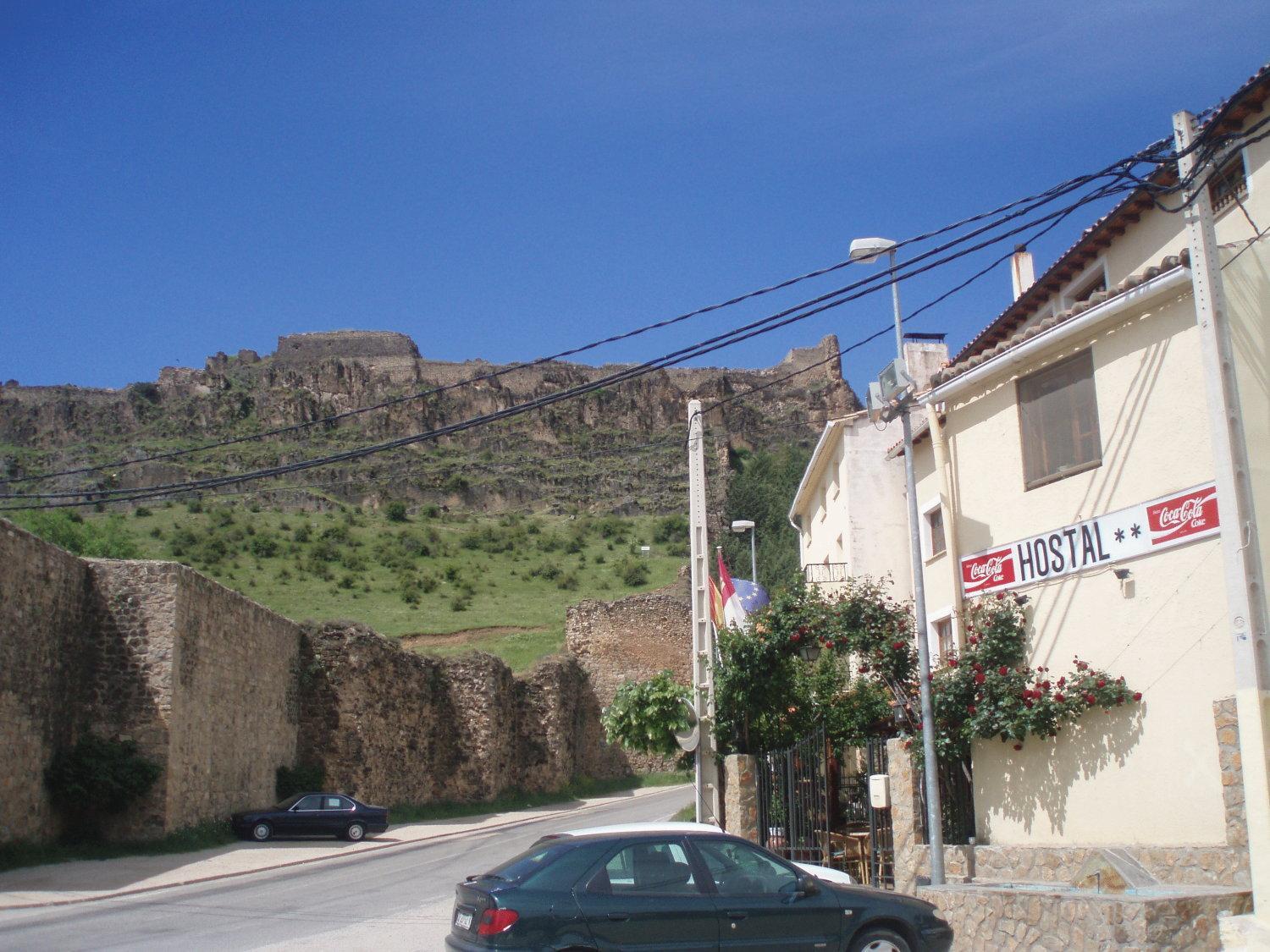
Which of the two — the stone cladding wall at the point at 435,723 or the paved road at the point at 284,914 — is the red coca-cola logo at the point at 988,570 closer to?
the paved road at the point at 284,914

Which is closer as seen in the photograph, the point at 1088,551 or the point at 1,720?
the point at 1088,551

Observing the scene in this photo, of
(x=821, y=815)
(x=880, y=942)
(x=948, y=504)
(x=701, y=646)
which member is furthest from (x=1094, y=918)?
(x=701, y=646)

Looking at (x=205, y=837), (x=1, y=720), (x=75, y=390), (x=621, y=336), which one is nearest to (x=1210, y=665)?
(x=621, y=336)

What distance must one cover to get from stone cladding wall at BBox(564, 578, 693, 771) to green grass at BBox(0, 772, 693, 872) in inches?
A: 296

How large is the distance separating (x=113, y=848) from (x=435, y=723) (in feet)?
43.4

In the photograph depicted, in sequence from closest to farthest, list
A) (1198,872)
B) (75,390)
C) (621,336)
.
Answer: (1198,872) → (621,336) → (75,390)

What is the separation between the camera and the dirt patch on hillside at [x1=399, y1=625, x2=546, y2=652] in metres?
46.4

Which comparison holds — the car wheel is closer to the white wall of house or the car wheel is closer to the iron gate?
the white wall of house

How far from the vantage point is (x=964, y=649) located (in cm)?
1434

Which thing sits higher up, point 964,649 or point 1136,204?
point 1136,204

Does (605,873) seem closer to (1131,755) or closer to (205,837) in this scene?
(1131,755)

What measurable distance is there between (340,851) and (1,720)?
7267 mm

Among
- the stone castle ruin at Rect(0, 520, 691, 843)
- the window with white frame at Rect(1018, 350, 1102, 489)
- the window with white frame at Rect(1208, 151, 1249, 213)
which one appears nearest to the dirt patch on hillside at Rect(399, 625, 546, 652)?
the stone castle ruin at Rect(0, 520, 691, 843)

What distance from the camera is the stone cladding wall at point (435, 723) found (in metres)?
28.8
